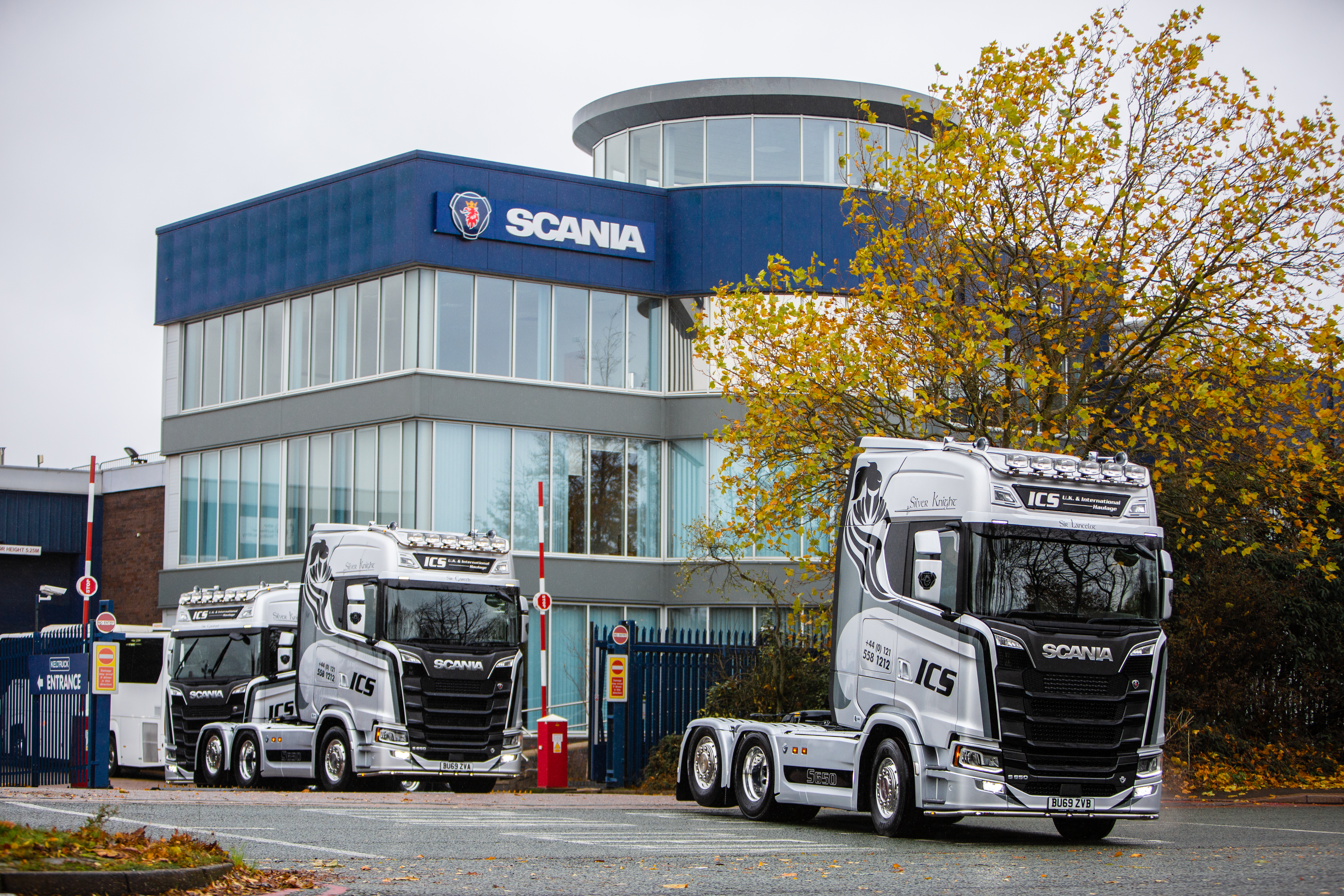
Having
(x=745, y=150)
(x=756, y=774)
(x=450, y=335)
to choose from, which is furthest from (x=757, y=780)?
(x=745, y=150)

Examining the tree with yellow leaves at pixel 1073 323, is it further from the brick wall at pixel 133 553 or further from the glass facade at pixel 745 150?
the brick wall at pixel 133 553

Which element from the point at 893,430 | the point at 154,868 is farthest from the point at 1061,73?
the point at 154,868

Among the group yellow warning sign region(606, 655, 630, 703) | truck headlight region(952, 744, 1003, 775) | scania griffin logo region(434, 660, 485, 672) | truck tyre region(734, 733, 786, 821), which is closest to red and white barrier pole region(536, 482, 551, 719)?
yellow warning sign region(606, 655, 630, 703)

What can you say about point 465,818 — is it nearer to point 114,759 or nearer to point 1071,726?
point 1071,726

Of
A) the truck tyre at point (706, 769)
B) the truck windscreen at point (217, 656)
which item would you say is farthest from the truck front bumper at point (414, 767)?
the truck windscreen at point (217, 656)

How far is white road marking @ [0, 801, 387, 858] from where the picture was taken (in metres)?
11.1

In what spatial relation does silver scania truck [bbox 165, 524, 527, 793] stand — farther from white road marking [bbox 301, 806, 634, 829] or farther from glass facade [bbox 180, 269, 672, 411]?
glass facade [bbox 180, 269, 672, 411]

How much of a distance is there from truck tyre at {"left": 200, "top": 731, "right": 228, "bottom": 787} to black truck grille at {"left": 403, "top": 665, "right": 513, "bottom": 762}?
5.16m

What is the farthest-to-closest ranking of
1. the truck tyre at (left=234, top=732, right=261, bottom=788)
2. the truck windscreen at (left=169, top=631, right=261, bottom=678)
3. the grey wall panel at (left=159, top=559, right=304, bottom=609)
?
the grey wall panel at (left=159, top=559, right=304, bottom=609)
the truck windscreen at (left=169, top=631, right=261, bottom=678)
the truck tyre at (left=234, top=732, right=261, bottom=788)

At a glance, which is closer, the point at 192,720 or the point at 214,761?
the point at 214,761

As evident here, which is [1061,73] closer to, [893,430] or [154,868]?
[893,430]

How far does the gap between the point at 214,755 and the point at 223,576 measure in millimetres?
12751

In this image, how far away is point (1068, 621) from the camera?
13445 mm

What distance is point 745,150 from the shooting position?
3675 cm
